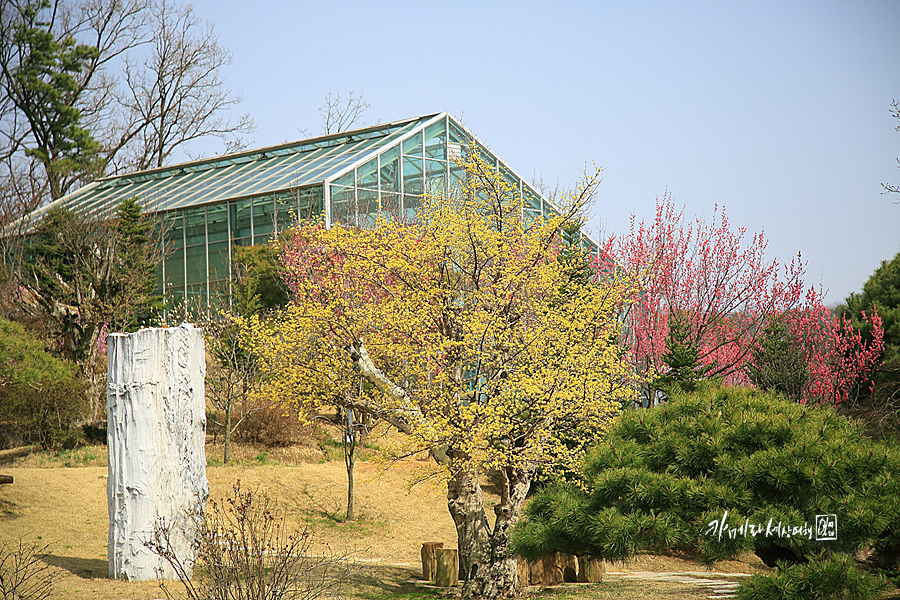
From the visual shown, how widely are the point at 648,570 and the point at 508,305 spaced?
562 centimetres

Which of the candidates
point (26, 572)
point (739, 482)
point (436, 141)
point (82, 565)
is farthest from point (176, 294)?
point (739, 482)

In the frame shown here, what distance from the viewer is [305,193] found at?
688 inches

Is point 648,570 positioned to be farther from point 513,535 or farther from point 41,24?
Result: point 41,24

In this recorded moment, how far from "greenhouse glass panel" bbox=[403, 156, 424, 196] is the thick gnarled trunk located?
11728 millimetres

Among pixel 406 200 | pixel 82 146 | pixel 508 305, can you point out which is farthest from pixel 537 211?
pixel 82 146

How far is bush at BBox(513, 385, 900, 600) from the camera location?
4.66 m

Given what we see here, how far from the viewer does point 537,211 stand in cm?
2041

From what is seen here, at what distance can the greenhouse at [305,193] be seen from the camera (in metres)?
17.7

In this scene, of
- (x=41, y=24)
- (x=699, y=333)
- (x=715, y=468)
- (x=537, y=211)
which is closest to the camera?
(x=715, y=468)

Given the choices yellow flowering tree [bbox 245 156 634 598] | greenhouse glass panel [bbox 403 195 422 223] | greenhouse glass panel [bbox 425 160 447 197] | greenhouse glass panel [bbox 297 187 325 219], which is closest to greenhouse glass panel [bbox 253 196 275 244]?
greenhouse glass panel [bbox 297 187 325 219]

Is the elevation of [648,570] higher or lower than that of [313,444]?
lower

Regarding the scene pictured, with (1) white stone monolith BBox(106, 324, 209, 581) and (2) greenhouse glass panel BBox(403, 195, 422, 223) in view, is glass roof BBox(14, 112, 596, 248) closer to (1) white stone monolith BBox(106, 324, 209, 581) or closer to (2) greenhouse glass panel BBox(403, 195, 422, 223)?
(2) greenhouse glass panel BBox(403, 195, 422, 223)

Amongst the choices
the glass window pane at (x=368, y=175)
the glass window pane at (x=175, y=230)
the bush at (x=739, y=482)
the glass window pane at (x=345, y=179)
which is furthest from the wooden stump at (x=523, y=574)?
the glass window pane at (x=175, y=230)

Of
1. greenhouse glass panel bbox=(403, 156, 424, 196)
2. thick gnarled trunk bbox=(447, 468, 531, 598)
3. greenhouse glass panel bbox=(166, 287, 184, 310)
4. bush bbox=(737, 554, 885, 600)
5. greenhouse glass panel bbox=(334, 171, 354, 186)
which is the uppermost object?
greenhouse glass panel bbox=(403, 156, 424, 196)
